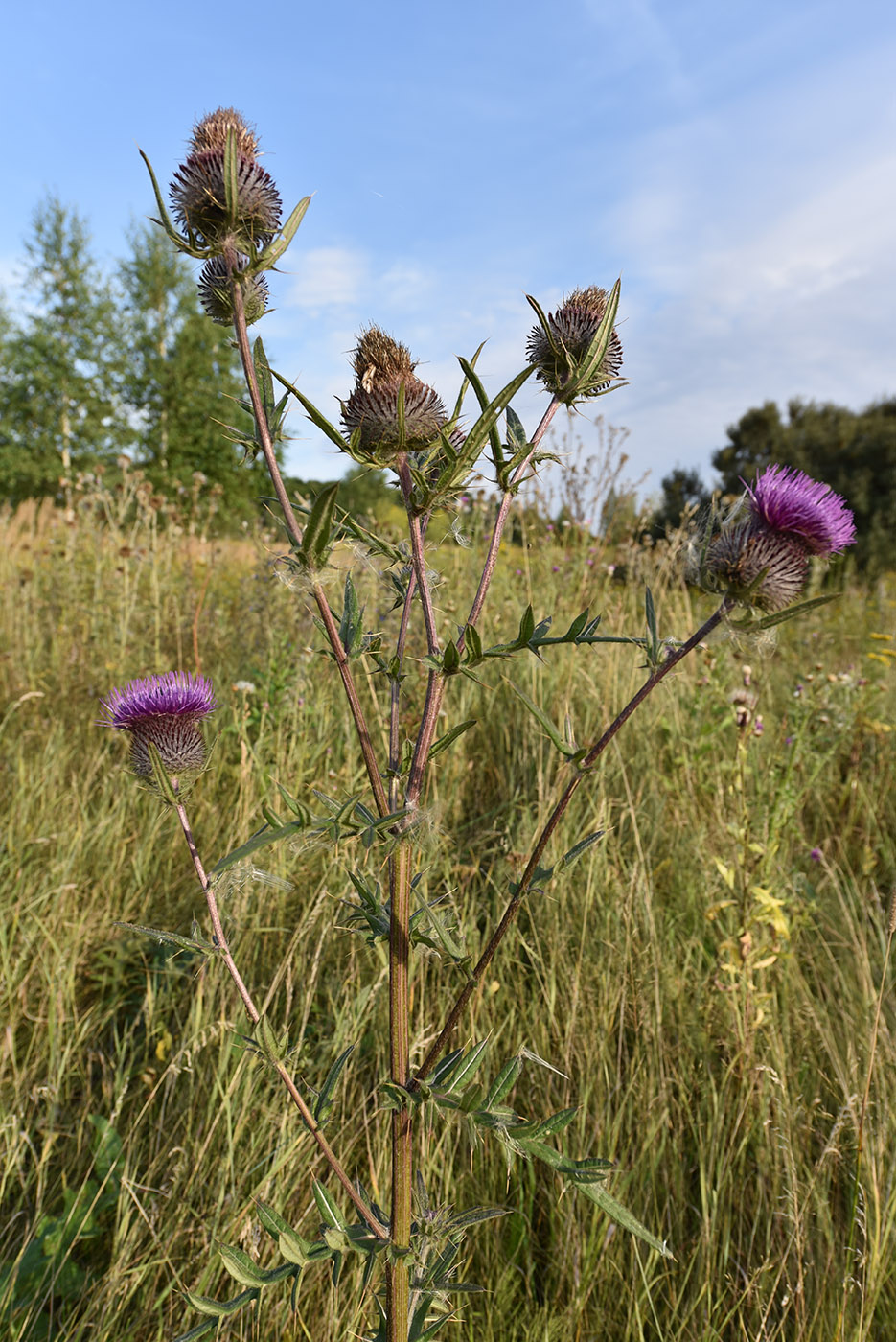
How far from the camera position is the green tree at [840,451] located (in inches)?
762

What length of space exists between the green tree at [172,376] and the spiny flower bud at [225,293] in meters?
31.1

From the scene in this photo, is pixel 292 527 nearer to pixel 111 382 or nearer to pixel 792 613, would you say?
pixel 792 613

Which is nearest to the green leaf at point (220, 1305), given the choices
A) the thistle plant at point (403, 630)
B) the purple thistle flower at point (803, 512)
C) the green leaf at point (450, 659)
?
the thistle plant at point (403, 630)

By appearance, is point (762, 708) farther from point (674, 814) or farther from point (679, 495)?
point (679, 495)

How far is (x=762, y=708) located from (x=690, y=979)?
2.17m

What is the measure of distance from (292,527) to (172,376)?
34.6 metres

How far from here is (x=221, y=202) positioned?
113 centimetres

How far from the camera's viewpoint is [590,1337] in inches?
60.6

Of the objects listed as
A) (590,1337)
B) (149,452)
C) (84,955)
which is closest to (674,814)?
(590,1337)

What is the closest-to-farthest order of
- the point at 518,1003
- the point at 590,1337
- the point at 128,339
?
the point at 590,1337
the point at 518,1003
the point at 128,339

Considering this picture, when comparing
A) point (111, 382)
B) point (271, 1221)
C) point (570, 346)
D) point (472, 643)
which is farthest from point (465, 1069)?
point (111, 382)

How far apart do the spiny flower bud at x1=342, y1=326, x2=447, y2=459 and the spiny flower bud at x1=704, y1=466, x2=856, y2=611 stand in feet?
1.46

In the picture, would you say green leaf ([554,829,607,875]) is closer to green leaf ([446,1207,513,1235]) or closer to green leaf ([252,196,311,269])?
green leaf ([446,1207,513,1235])

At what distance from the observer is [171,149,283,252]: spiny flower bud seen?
1.14 metres
